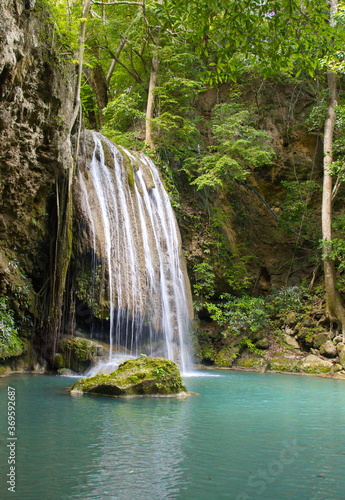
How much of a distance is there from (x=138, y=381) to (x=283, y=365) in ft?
23.8

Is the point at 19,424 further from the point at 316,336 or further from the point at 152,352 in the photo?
the point at 316,336

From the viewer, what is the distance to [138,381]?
686 centimetres

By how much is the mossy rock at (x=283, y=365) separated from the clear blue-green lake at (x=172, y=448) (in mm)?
5641

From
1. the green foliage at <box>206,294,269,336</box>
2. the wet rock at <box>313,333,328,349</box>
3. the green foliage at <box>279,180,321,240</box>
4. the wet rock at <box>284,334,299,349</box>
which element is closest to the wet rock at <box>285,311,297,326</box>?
the wet rock at <box>284,334,299,349</box>

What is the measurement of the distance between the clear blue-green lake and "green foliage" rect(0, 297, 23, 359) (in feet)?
6.11

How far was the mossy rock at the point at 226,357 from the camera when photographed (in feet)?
45.8

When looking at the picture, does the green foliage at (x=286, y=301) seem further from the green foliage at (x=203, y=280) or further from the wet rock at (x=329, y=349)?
the wet rock at (x=329, y=349)

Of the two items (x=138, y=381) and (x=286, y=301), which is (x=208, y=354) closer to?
(x=286, y=301)

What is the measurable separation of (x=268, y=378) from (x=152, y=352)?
3059 millimetres

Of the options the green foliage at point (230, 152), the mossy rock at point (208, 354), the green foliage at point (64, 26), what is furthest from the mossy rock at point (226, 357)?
the green foliage at point (64, 26)

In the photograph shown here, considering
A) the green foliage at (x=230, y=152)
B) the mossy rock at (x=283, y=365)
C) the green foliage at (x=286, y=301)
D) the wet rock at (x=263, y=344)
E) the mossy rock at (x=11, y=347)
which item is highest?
the green foliage at (x=230, y=152)

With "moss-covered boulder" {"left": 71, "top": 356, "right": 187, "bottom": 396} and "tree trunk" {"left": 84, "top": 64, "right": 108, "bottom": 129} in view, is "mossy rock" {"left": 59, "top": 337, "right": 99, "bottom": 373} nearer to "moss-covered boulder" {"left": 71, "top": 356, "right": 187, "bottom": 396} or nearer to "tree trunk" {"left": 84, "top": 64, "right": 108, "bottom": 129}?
"moss-covered boulder" {"left": 71, "top": 356, "right": 187, "bottom": 396}

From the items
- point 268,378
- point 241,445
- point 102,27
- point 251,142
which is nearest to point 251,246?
point 251,142

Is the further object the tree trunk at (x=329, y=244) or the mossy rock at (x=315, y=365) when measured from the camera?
the tree trunk at (x=329, y=244)
